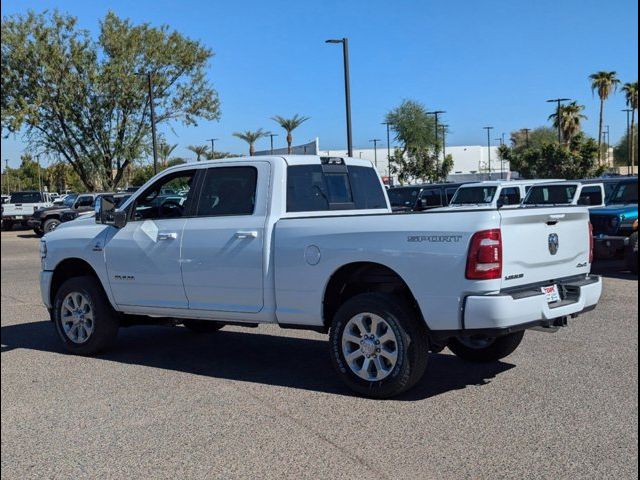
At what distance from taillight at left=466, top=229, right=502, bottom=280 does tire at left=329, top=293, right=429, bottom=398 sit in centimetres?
71

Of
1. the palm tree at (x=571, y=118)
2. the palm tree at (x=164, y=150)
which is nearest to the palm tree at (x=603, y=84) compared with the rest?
the palm tree at (x=571, y=118)

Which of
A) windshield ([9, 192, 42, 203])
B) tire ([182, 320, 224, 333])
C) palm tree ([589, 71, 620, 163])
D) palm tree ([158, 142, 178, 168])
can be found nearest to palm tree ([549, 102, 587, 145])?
palm tree ([589, 71, 620, 163])

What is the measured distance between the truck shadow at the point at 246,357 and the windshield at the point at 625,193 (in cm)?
1066

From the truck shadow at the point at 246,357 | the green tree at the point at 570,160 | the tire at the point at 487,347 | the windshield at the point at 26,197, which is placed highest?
the green tree at the point at 570,160

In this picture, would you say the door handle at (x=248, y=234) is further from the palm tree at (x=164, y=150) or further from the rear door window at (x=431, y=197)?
the palm tree at (x=164, y=150)

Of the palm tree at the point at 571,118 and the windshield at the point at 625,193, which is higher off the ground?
the palm tree at the point at 571,118

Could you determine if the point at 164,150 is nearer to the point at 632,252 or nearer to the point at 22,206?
the point at 22,206

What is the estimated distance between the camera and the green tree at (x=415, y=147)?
183 feet

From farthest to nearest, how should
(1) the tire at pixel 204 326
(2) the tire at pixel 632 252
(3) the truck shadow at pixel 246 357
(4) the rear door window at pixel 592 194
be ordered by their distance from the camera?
(4) the rear door window at pixel 592 194 < (2) the tire at pixel 632 252 < (1) the tire at pixel 204 326 < (3) the truck shadow at pixel 246 357

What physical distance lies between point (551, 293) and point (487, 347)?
127 cm

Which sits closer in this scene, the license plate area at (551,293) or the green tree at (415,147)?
the license plate area at (551,293)

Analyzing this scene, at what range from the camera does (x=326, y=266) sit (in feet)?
19.2

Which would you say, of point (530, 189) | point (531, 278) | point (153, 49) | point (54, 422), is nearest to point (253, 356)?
point (54, 422)

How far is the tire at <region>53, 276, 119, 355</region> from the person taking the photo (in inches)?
288
